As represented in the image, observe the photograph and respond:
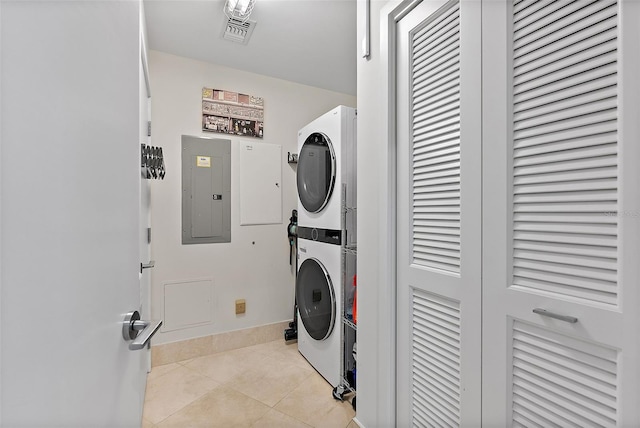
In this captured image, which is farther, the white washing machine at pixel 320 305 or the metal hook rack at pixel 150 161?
the white washing machine at pixel 320 305

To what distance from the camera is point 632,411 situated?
650mm

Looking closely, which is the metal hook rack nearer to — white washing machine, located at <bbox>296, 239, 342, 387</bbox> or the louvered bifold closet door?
white washing machine, located at <bbox>296, 239, 342, 387</bbox>

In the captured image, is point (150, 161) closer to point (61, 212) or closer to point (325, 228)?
point (325, 228)

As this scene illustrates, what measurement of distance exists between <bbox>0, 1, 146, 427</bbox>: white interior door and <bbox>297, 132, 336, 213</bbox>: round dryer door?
1.40 metres

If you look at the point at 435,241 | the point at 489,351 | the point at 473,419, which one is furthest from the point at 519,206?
the point at 473,419

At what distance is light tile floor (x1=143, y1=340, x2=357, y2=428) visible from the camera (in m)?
1.71

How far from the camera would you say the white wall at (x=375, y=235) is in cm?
132

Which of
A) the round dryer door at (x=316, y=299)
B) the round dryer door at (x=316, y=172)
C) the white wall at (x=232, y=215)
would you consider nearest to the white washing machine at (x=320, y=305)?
the round dryer door at (x=316, y=299)

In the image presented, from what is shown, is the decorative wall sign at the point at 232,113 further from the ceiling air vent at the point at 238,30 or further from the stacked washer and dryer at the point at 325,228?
the stacked washer and dryer at the point at 325,228

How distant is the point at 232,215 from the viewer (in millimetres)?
2652

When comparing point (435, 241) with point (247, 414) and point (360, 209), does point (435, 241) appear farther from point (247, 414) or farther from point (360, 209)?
point (247, 414)

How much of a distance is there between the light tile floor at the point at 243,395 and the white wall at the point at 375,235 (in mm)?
399

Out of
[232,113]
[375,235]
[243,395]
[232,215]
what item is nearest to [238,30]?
[232,113]

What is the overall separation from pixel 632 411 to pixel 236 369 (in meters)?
2.24
